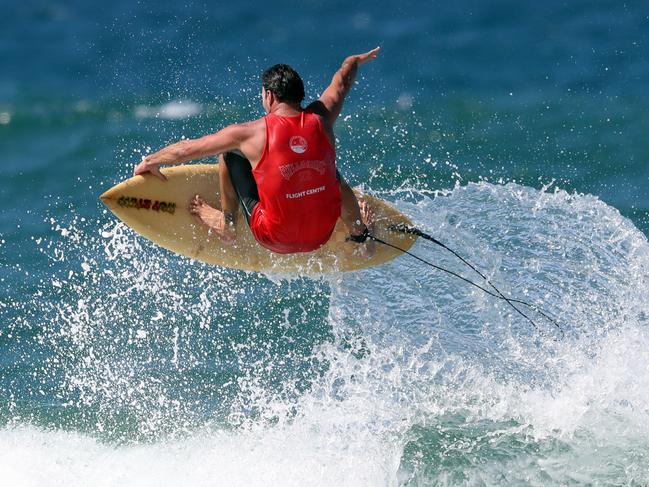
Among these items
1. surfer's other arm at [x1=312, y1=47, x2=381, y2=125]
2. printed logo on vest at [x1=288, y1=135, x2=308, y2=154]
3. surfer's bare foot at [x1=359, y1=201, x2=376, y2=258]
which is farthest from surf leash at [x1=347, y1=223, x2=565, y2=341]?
printed logo on vest at [x1=288, y1=135, x2=308, y2=154]

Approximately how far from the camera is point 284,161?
273 inches

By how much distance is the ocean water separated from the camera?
312 inches

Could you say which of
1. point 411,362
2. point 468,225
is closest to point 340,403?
point 411,362

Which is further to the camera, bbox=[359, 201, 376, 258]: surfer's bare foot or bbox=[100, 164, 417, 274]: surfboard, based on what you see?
bbox=[359, 201, 376, 258]: surfer's bare foot

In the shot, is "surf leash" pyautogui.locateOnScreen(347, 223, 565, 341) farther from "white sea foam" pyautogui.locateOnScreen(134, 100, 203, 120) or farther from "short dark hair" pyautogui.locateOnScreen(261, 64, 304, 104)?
"white sea foam" pyautogui.locateOnScreen(134, 100, 203, 120)

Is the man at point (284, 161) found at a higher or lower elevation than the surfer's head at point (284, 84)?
lower

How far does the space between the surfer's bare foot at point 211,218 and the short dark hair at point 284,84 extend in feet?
4.44

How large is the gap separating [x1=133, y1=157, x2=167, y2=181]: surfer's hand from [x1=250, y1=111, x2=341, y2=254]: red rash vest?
0.92m

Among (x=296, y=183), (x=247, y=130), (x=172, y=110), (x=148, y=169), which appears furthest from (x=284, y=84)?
(x=172, y=110)

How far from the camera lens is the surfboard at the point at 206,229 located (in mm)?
8086

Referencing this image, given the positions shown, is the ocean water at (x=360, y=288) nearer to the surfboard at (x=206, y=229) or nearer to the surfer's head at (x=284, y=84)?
the surfboard at (x=206, y=229)

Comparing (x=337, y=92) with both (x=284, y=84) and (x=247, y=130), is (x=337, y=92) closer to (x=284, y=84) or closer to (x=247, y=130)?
(x=284, y=84)

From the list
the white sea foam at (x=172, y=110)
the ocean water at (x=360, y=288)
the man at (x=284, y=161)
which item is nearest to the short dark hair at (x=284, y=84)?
the man at (x=284, y=161)

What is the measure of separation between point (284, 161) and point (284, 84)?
48 centimetres
